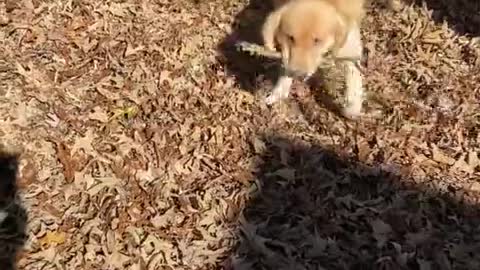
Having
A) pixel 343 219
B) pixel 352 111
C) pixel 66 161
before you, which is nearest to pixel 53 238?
pixel 66 161

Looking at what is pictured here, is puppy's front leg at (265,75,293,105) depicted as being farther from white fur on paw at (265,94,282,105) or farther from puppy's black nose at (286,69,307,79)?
puppy's black nose at (286,69,307,79)

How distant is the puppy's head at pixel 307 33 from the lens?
3.86m

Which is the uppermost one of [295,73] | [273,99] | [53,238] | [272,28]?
[272,28]

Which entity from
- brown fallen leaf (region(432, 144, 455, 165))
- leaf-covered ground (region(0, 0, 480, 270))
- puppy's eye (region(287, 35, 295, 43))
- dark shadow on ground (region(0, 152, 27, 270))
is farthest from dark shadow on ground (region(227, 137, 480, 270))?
dark shadow on ground (region(0, 152, 27, 270))

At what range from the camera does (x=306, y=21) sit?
3873 millimetres

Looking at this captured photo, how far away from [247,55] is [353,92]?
2.17 ft

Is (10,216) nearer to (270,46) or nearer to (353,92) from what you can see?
(270,46)

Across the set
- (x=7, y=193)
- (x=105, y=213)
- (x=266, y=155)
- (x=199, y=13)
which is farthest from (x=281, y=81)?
(x=7, y=193)

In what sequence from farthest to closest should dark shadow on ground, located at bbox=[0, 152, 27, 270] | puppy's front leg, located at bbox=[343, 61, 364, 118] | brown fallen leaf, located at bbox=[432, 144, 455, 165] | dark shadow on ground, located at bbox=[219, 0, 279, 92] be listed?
dark shadow on ground, located at bbox=[219, 0, 279, 92]
puppy's front leg, located at bbox=[343, 61, 364, 118]
brown fallen leaf, located at bbox=[432, 144, 455, 165]
dark shadow on ground, located at bbox=[0, 152, 27, 270]

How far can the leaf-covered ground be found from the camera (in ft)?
12.7

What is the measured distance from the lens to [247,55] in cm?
471

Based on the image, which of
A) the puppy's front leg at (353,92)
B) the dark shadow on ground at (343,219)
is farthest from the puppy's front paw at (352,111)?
the dark shadow on ground at (343,219)

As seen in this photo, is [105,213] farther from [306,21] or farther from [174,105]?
[306,21]

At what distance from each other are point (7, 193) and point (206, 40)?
141 cm
